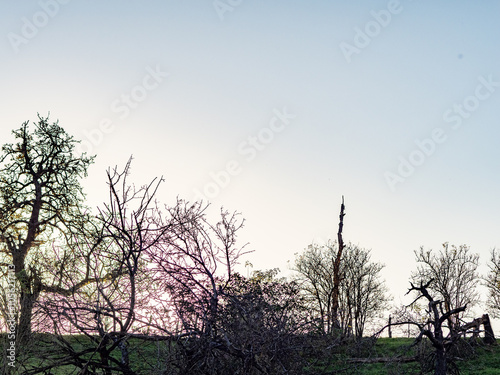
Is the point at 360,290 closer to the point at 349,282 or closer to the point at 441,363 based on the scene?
the point at 349,282

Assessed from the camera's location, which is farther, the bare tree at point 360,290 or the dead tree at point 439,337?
the bare tree at point 360,290

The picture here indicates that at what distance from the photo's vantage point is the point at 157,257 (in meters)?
7.61

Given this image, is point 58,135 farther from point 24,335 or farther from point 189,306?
point 189,306

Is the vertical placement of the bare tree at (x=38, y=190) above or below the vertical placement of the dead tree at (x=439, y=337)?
above

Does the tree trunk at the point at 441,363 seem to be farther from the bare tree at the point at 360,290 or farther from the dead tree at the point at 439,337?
the bare tree at the point at 360,290

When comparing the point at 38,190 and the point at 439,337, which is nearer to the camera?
the point at 439,337

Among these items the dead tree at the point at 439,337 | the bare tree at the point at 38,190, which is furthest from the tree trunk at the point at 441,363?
the bare tree at the point at 38,190

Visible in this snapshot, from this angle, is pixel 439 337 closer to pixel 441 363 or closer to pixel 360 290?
pixel 441 363

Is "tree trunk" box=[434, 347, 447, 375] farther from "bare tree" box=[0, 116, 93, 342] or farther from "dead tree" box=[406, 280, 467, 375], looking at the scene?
"bare tree" box=[0, 116, 93, 342]

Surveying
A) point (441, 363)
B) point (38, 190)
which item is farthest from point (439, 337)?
point (38, 190)

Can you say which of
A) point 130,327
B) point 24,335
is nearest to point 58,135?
point 24,335

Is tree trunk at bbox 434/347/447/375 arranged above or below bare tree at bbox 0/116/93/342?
below

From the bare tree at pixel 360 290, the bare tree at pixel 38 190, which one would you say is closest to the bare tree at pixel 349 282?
the bare tree at pixel 360 290

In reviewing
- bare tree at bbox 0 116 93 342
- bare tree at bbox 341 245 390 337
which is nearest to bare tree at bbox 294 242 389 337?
bare tree at bbox 341 245 390 337
